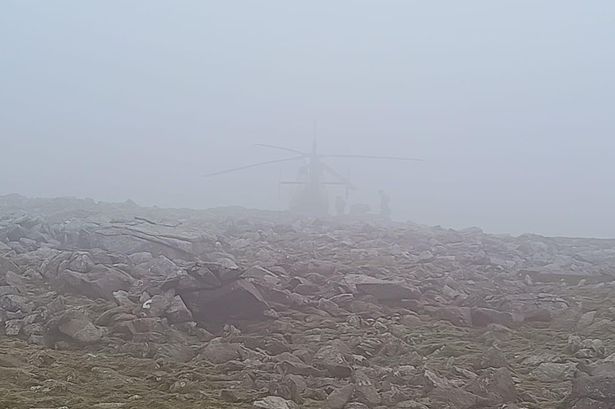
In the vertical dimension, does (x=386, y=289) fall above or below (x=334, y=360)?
above

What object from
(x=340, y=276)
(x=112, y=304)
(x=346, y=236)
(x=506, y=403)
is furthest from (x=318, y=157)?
(x=506, y=403)

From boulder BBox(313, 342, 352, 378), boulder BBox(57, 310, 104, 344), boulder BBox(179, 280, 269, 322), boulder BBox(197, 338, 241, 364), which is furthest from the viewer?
boulder BBox(179, 280, 269, 322)

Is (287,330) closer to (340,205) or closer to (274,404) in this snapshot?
(274,404)

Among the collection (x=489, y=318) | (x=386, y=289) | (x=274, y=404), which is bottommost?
(x=274, y=404)

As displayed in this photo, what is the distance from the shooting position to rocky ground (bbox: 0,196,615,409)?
13.3 feet

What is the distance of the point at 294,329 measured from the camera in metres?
5.96

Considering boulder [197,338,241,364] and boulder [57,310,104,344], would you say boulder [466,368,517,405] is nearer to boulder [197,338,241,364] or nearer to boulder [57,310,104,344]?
boulder [197,338,241,364]

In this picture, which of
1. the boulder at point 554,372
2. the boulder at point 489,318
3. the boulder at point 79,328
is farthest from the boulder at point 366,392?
the boulder at point 489,318

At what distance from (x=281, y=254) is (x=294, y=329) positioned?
5.50 m

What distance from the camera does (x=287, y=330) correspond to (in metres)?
5.88

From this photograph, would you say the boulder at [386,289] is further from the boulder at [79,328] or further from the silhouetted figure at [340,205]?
the silhouetted figure at [340,205]

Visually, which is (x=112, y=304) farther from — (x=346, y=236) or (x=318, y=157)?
(x=318, y=157)

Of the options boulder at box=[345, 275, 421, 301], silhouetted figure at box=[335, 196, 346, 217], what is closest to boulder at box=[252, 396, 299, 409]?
boulder at box=[345, 275, 421, 301]

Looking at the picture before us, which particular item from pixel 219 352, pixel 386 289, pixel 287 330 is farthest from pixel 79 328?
pixel 386 289
